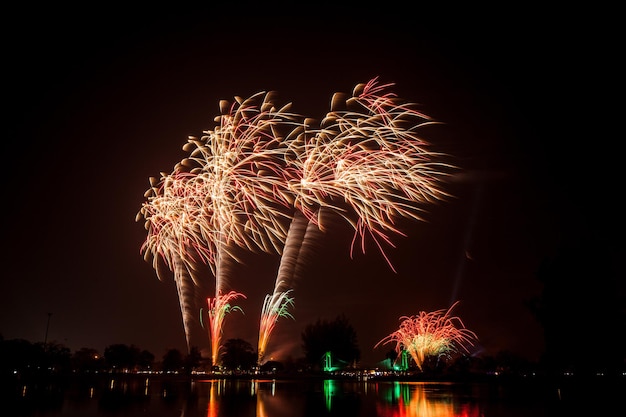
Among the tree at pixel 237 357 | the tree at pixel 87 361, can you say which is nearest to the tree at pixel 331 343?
the tree at pixel 237 357

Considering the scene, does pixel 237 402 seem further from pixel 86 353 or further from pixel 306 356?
pixel 86 353

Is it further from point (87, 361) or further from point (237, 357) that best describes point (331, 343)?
point (87, 361)

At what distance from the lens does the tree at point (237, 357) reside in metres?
87.2

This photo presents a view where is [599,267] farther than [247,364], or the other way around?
[247,364]

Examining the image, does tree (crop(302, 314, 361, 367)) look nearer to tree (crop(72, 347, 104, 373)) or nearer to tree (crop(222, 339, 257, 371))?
tree (crop(222, 339, 257, 371))

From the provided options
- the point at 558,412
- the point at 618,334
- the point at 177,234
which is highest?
the point at 177,234

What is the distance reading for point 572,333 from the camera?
38000mm

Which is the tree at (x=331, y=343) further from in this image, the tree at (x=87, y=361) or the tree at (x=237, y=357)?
the tree at (x=87, y=361)

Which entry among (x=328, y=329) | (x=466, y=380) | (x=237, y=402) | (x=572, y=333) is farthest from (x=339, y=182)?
(x=328, y=329)

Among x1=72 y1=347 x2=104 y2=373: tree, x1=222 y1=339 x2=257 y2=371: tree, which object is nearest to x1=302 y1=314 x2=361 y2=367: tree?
x1=222 y1=339 x2=257 y2=371: tree

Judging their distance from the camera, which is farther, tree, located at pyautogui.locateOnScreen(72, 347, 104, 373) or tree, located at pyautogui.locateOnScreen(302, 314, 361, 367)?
tree, located at pyautogui.locateOnScreen(72, 347, 104, 373)

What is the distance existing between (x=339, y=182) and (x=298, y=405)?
987 cm

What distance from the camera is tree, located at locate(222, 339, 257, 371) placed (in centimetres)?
8725

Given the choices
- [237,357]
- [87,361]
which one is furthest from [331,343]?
[87,361]
